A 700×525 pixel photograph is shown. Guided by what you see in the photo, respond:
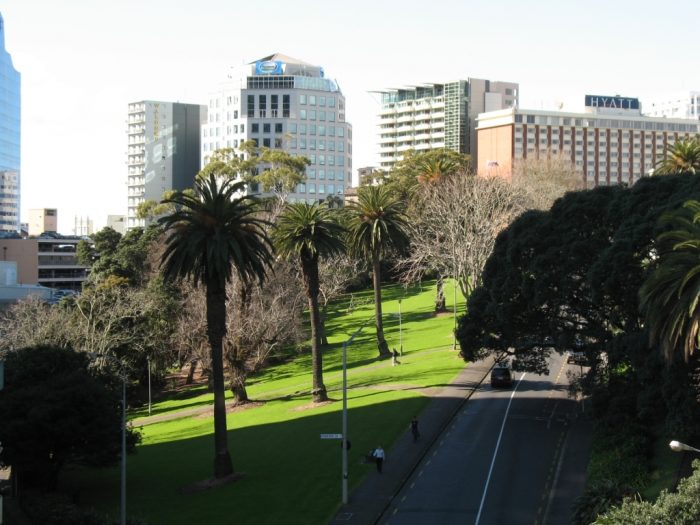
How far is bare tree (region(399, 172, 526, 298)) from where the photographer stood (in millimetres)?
80875

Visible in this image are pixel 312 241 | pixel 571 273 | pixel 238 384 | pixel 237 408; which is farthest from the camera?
pixel 237 408

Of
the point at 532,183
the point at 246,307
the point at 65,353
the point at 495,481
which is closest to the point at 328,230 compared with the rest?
the point at 246,307

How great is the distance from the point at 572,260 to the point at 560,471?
11.8 m

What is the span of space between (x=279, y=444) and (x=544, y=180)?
81.3 metres

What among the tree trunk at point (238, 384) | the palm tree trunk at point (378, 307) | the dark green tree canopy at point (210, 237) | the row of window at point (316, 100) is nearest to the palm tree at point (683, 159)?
the palm tree trunk at point (378, 307)

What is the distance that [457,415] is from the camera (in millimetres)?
55781

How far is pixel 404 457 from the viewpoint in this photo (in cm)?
4747

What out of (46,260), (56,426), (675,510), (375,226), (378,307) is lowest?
(56,426)

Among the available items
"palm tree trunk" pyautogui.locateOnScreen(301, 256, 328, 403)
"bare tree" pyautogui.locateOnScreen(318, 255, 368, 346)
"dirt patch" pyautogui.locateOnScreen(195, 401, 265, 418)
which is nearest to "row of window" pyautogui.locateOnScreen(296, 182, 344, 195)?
"bare tree" pyautogui.locateOnScreen(318, 255, 368, 346)

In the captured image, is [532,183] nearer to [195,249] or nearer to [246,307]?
[246,307]

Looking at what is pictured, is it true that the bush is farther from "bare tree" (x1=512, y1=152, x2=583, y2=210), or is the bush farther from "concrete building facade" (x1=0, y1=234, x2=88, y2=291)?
"concrete building facade" (x1=0, y1=234, x2=88, y2=291)

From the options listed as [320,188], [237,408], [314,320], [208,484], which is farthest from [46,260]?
[208,484]

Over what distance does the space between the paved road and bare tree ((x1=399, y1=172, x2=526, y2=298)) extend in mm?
19235

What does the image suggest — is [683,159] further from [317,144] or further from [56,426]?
[317,144]
